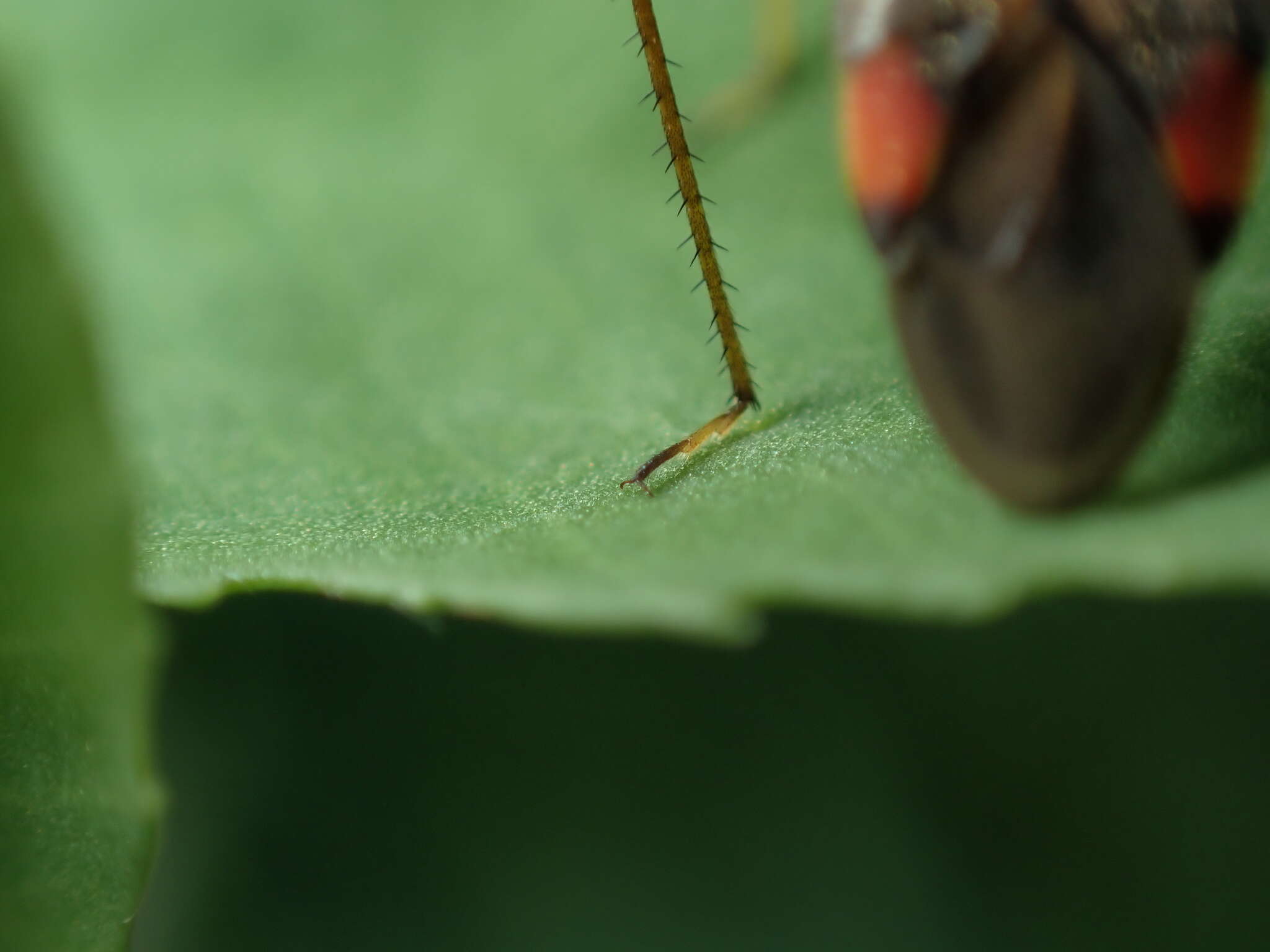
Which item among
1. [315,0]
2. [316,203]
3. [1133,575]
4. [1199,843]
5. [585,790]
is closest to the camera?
[1133,575]

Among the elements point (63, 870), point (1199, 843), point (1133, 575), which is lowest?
point (1199, 843)

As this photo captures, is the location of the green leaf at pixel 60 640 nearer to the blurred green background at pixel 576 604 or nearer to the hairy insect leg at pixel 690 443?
the blurred green background at pixel 576 604

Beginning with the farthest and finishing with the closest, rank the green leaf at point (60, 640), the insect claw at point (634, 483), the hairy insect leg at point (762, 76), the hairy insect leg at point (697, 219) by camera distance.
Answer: the hairy insect leg at point (762, 76) < the hairy insect leg at point (697, 219) < the insect claw at point (634, 483) < the green leaf at point (60, 640)

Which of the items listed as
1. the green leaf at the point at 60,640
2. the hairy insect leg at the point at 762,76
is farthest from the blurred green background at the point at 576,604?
the hairy insect leg at the point at 762,76

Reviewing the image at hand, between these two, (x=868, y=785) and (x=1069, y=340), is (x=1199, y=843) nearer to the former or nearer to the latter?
(x=868, y=785)

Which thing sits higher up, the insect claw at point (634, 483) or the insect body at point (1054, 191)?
the insect body at point (1054, 191)

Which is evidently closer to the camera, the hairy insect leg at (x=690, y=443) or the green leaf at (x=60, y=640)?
the green leaf at (x=60, y=640)

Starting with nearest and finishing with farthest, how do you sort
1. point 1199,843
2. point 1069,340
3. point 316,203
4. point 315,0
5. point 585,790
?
point 1069,340, point 1199,843, point 585,790, point 316,203, point 315,0

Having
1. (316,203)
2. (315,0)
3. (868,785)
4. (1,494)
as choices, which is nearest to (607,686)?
(868,785)

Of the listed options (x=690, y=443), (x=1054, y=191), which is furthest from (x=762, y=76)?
(x=1054, y=191)
